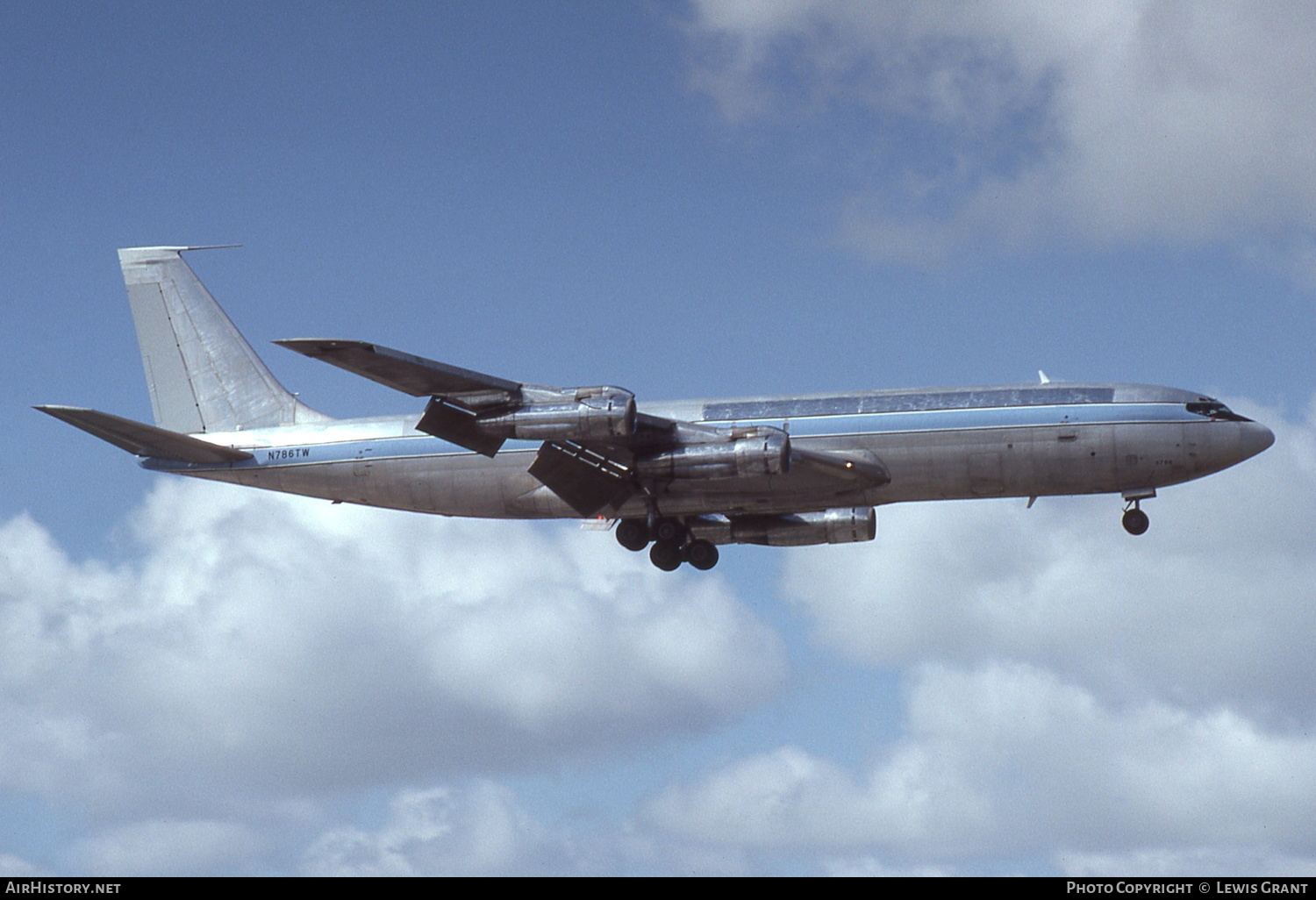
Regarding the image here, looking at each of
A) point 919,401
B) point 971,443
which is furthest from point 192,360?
point 971,443

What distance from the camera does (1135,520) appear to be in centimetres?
4753

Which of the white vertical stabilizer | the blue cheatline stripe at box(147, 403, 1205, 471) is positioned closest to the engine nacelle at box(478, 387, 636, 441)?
the blue cheatline stripe at box(147, 403, 1205, 471)

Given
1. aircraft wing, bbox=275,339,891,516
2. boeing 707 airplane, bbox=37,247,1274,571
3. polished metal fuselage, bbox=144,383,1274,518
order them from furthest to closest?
1. polished metal fuselage, bbox=144,383,1274,518
2. boeing 707 airplane, bbox=37,247,1274,571
3. aircraft wing, bbox=275,339,891,516

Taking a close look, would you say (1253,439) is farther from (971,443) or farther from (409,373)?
(409,373)

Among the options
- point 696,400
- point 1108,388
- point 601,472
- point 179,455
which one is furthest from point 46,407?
point 1108,388

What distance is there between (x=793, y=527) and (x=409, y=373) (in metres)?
15.6

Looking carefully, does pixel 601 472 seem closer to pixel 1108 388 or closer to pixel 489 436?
pixel 489 436

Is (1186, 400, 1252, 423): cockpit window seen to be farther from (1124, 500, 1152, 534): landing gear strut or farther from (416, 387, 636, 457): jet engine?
(416, 387, 636, 457): jet engine

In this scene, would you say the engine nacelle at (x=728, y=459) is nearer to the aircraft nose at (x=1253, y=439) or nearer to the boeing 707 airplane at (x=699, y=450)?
the boeing 707 airplane at (x=699, y=450)

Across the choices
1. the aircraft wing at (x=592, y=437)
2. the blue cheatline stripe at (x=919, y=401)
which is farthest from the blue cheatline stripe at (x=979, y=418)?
the aircraft wing at (x=592, y=437)

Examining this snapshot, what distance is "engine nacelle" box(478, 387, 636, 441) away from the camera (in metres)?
43.1

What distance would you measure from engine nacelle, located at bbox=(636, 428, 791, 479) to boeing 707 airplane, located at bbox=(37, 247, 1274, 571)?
53 millimetres
